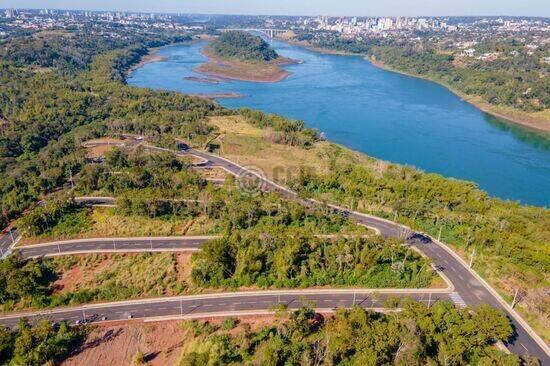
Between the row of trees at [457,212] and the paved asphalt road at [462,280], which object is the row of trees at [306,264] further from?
the row of trees at [457,212]

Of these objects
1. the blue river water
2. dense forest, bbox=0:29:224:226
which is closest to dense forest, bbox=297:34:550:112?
the blue river water

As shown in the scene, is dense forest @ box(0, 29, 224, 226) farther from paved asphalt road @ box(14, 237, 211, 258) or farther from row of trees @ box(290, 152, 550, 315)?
row of trees @ box(290, 152, 550, 315)

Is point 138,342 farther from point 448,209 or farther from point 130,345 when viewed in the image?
point 448,209

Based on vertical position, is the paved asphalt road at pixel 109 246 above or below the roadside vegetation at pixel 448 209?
below

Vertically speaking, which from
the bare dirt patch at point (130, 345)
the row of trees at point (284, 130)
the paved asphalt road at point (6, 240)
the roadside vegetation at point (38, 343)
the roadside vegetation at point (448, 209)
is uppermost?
the row of trees at point (284, 130)

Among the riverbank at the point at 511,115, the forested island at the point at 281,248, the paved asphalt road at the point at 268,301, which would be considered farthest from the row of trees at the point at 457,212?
the riverbank at the point at 511,115

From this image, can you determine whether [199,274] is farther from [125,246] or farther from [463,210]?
[463,210]

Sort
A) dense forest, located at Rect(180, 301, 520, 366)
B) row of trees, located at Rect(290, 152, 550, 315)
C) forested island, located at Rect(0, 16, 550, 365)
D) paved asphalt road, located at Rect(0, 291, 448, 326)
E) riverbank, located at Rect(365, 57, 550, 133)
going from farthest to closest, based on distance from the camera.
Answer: riverbank, located at Rect(365, 57, 550, 133) → row of trees, located at Rect(290, 152, 550, 315) → paved asphalt road, located at Rect(0, 291, 448, 326) → forested island, located at Rect(0, 16, 550, 365) → dense forest, located at Rect(180, 301, 520, 366)
